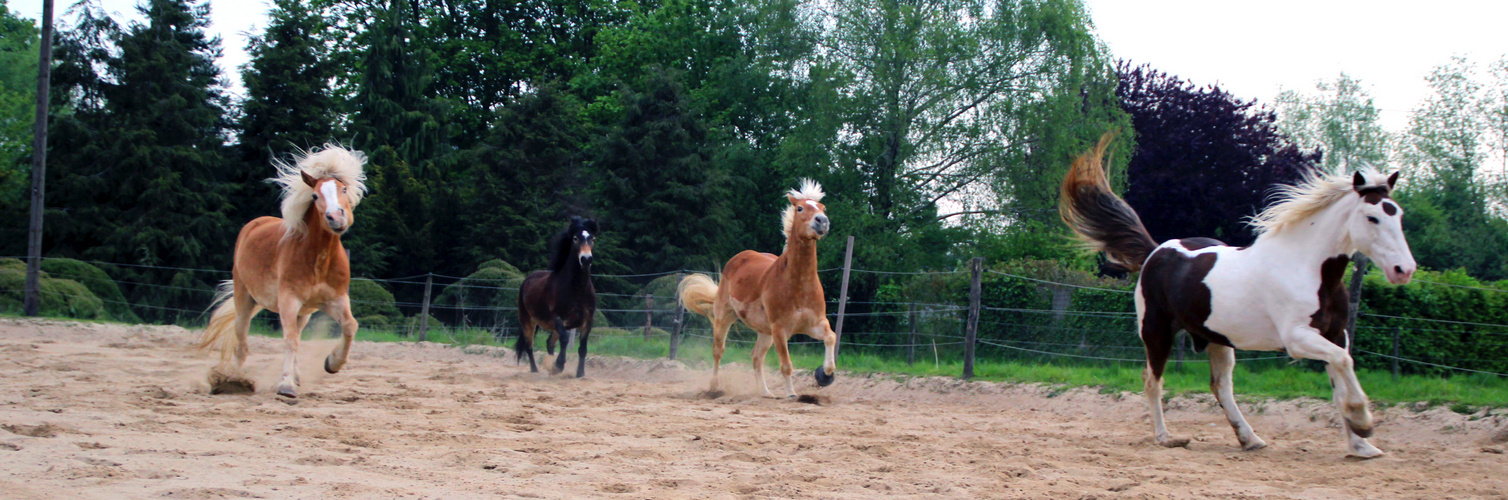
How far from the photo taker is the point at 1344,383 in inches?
193

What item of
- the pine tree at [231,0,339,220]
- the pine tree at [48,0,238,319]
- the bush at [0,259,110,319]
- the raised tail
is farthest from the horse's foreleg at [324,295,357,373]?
the pine tree at [231,0,339,220]

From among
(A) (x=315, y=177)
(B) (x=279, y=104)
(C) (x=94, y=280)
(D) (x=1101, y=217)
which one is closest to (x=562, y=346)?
(A) (x=315, y=177)

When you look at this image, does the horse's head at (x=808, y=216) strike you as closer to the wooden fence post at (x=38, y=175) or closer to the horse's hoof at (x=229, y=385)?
the horse's hoof at (x=229, y=385)

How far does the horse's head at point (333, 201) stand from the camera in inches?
271

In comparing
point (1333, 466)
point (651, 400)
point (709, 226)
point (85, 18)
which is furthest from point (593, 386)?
point (85, 18)

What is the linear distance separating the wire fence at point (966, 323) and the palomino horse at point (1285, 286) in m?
2.04

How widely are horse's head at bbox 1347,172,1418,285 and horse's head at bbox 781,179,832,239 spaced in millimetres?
3686

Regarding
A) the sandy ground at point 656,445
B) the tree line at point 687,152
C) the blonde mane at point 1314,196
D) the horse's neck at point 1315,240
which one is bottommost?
the sandy ground at point 656,445

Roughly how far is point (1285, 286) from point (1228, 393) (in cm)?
88

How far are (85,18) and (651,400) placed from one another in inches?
801

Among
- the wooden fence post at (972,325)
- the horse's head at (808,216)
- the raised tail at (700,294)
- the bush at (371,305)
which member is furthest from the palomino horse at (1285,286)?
the bush at (371,305)

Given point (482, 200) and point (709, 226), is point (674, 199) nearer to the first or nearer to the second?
point (709, 226)

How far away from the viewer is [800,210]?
833cm

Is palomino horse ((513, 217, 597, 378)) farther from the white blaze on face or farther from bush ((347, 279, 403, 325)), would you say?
bush ((347, 279, 403, 325))
